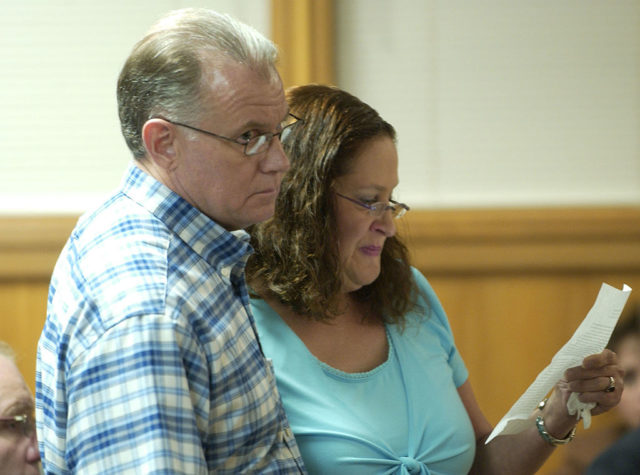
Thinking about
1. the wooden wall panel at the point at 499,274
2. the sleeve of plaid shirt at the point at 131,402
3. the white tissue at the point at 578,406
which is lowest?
the wooden wall panel at the point at 499,274

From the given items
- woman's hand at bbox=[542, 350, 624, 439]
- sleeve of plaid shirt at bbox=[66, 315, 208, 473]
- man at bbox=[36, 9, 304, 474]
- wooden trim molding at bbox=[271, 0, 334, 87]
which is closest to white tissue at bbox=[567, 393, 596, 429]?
woman's hand at bbox=[542, 350, 624, 439]

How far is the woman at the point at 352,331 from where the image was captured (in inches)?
55.6

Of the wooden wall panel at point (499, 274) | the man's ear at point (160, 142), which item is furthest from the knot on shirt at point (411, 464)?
the wooden wall panel at point (499, 274)

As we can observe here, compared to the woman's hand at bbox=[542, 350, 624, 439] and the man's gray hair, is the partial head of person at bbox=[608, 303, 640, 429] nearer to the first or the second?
the woman's hand at bbox=[542, 350, 624, 439]

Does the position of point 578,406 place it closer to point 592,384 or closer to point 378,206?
point 592,384

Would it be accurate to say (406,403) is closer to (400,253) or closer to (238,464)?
(400,253)

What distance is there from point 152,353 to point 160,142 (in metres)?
0.29

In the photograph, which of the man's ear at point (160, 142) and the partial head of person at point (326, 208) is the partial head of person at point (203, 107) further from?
the partial head of person at point (326, 208)

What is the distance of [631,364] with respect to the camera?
74.8 inches

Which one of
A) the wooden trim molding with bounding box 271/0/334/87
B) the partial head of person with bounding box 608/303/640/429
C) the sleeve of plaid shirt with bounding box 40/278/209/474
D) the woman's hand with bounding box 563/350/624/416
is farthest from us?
the wooden trim molding with bounding box 271/0/334/87

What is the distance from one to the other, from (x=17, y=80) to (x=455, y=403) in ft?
5.53

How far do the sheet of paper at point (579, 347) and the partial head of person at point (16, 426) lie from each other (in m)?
0.77

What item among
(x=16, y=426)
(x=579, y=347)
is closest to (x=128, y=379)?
(x=16, y=426)

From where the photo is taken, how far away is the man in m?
0.90
